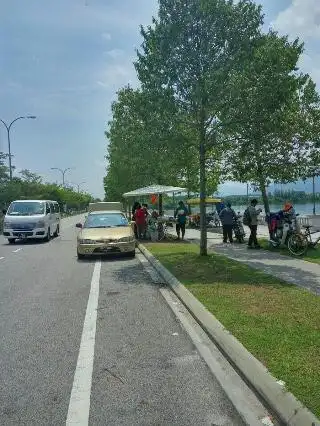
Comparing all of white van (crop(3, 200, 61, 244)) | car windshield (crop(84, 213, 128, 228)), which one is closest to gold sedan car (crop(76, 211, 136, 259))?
car windshield (crop(84, 213, 128, 228))

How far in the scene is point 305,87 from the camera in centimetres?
1892

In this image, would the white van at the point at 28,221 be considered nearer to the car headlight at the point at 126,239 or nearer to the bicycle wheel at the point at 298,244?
the car headlight at the point at 126,239

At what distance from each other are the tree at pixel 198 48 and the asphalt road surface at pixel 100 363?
565cm

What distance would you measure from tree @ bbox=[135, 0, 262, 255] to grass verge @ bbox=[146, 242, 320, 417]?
4.41m

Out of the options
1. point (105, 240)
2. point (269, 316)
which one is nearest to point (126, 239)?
point (105, 240)

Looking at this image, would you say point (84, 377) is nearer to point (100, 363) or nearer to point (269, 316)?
point (100, 363)

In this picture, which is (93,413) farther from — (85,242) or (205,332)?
(85,242)

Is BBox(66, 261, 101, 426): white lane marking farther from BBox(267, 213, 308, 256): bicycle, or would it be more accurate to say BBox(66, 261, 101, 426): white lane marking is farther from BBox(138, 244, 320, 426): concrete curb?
BBox(267, 213, 308, 256): bicycle

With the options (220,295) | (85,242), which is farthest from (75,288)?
(85,242)

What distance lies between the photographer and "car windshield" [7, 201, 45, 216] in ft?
80.1

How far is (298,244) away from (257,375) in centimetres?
1079

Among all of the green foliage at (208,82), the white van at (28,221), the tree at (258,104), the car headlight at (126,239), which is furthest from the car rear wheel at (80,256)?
the white van at (28,221)

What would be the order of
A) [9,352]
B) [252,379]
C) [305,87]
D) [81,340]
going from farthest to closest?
[305,87] → [81,340] → [9,352] → [252,379]

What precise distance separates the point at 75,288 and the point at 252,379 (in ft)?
20.2
